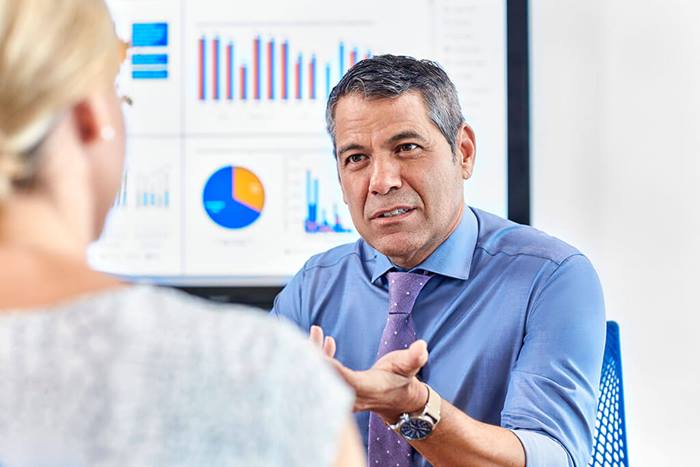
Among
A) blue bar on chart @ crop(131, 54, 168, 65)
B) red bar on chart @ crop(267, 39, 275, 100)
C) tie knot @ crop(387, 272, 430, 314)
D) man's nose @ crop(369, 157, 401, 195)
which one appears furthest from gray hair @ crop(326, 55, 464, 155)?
blue bar on chart @ crop(131, 54, 168, 65)

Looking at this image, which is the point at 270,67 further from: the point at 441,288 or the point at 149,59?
the point at 441,288

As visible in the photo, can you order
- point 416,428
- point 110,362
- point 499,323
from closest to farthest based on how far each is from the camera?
point 110,362
point 416,428
point 499,323

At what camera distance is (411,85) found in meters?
1.73

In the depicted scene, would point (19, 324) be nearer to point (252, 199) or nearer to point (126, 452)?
point (126, 452)

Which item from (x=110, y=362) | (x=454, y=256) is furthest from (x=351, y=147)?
(x=110, y=362)

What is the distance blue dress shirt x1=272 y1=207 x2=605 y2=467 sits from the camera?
4.91 ft

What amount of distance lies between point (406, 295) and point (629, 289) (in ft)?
2.55

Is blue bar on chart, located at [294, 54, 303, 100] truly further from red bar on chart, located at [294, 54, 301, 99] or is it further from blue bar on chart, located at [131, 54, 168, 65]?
blue bar on chart, located at [131, 54, 168, 65]

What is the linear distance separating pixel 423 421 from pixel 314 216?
109 centimetres

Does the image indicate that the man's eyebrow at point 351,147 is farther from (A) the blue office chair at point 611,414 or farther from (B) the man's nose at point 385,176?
(A) the blue office chair at point 611,414

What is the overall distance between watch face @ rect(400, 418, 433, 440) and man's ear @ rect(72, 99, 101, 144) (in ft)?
2.28

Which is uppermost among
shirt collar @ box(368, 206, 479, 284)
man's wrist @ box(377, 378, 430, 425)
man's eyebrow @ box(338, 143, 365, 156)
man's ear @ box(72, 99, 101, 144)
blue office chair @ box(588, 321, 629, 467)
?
man's ear @ box(72, 99, 101, 144)

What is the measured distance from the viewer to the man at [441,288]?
1528mm

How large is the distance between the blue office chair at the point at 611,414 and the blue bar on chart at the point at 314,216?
808 millimetres
